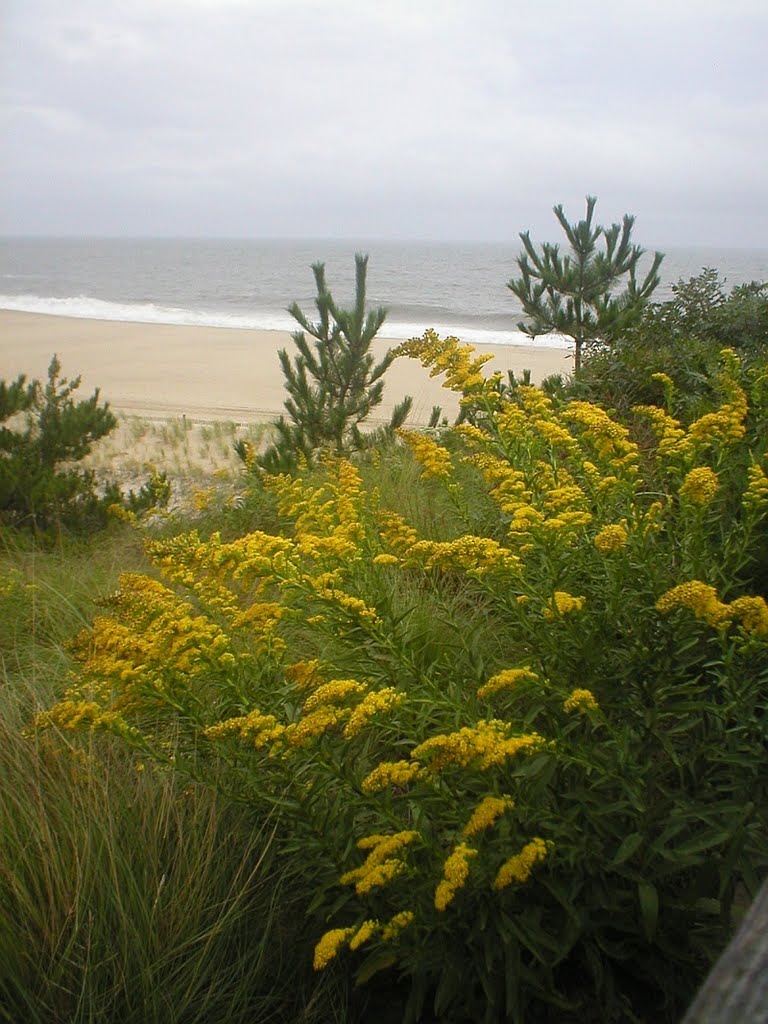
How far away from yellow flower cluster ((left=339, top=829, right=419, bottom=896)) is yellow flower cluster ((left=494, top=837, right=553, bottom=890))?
205 mm

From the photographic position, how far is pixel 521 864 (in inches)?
68.8

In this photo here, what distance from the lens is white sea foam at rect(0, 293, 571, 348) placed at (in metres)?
29.6

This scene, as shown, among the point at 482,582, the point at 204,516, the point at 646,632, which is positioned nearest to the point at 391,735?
the point at 482,582

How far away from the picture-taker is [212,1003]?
6.71 feet

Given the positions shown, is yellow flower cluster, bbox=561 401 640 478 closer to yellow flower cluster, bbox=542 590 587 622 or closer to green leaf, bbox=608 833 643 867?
yellow flower cluster, bbox=542 590 587 622

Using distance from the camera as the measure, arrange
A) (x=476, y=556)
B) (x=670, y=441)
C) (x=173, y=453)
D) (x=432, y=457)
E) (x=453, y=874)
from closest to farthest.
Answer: (x=453, y=874) < (x=476, y=556) < (x=670, y=441) < (x=432, y=457) < (x=173, y=453)

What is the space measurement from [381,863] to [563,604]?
71 centimetres

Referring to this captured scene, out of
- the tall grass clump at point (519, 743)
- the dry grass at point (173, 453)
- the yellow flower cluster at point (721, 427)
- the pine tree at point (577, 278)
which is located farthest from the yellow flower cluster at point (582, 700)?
the pine tree at point (577, 278)

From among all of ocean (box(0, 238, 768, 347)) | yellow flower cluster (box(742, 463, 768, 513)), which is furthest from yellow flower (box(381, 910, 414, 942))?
ocean (box(0, 238, 768, 347))

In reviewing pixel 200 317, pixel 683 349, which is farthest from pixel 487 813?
pixel 200 317

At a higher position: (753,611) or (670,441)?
(670,441)

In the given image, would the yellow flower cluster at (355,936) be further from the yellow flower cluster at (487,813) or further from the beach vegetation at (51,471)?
the beach vegetation at (51,471)

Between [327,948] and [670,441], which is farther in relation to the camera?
[670,441]

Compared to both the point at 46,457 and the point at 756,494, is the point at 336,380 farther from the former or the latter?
the point at 756,494
